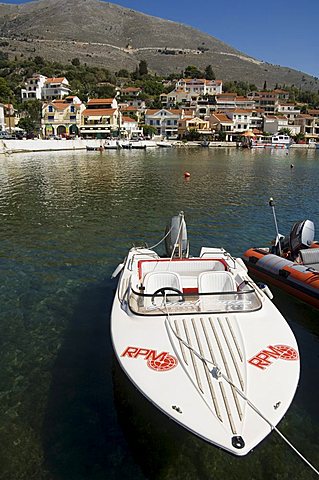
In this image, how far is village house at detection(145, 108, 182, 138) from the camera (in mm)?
120188

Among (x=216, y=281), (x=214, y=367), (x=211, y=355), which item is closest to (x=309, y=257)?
(x=216, y=281)

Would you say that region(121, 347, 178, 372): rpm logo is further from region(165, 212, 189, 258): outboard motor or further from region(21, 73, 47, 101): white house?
region(21, 73, 47, 101): white house

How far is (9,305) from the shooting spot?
1121 cm

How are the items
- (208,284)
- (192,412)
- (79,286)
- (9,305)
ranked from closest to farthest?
(192,412)
(208,284)
(9,305)
(79,286)

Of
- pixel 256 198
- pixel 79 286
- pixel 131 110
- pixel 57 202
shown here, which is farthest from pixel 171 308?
pixel 131 110

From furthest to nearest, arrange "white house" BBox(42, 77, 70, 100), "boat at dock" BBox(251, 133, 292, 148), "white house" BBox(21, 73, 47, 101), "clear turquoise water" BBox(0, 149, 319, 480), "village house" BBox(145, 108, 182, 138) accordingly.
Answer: "white house" BBox(21, 73, 47, 101), "white house" BBox(42, 77, 70, 100), "village house" BBox(145, 108, 182, 138), "boat at dock" BBox(251, 133, 292, 148), "clear turquoise water" BBox(0, 149, 319, 480)

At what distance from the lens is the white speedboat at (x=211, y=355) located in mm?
5219

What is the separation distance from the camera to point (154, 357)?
6.38 metres

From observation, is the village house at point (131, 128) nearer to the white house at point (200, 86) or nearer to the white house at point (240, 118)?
the white house at point (240, 118)

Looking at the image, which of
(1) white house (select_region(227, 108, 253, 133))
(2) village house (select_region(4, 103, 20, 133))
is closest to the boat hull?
(2) village house (select_region(4, 103, 20, 133))

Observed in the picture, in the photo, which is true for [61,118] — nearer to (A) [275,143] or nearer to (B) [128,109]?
(B) [128,109]

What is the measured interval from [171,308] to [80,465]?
3.26 metres

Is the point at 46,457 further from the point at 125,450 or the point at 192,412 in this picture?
the point at 192,412

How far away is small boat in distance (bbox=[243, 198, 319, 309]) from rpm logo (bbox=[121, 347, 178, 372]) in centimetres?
650
